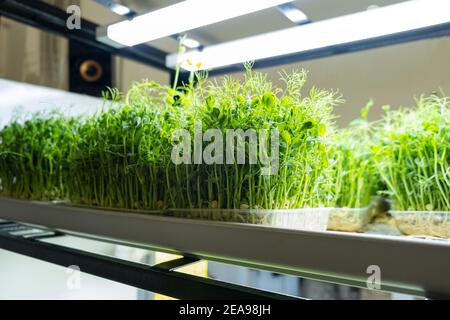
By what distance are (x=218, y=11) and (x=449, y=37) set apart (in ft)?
1.35

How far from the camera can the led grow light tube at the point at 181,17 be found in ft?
2.13

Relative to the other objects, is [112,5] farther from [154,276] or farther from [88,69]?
[154,276]

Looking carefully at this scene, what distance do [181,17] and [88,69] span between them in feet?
2.03

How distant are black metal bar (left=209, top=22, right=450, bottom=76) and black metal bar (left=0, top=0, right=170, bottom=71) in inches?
13.8

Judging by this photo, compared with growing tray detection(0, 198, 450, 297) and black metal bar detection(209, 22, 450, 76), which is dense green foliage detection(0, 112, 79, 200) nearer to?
growing tray detection(0, 198, 450, 297)

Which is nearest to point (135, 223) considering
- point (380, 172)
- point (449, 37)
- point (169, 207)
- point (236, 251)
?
point (169, 207)

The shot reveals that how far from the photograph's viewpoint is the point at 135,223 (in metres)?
0.61

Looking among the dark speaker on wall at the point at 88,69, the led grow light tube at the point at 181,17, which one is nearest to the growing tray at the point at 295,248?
the led grow light tube at the point at 181,17

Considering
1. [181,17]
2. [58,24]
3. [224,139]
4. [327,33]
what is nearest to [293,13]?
[327,33]

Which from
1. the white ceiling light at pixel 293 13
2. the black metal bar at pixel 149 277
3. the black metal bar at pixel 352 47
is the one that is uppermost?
the white ceiling light at pixel 293 13

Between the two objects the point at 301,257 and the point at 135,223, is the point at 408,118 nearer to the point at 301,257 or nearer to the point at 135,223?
the point at 301,257

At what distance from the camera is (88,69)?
1.19 metres

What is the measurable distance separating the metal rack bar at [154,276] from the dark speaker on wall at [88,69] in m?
0.55

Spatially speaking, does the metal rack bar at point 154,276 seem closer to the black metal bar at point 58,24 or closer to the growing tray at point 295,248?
the growing tray at point 295,248
